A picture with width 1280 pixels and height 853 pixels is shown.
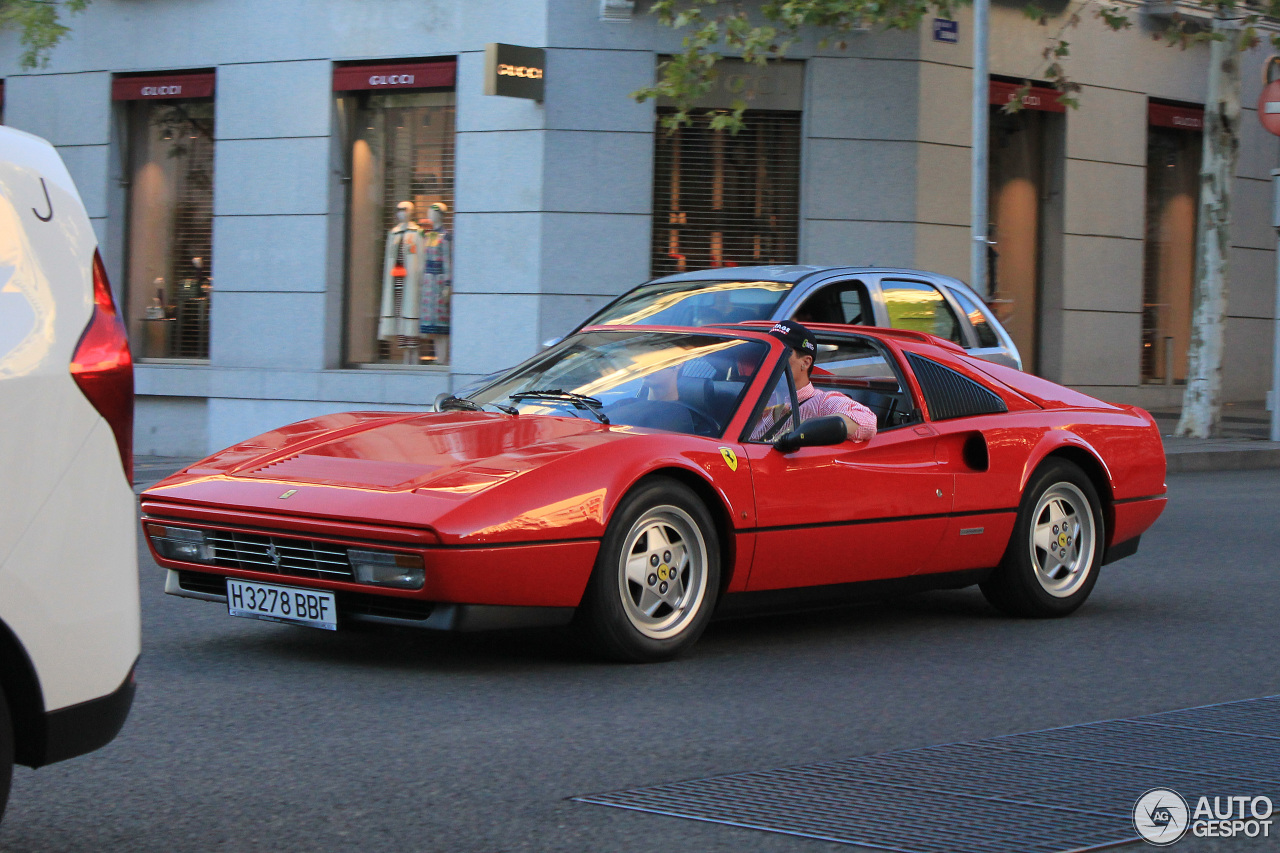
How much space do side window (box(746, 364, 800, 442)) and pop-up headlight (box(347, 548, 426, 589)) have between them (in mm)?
1621

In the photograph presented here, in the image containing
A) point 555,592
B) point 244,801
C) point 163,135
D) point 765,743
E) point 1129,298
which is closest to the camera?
point 244,801

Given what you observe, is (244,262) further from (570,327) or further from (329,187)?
(570,327)

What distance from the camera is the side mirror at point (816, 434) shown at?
19.7 feet

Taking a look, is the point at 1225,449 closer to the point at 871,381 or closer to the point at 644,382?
the point at 871,381

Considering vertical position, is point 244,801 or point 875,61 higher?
point 875,61

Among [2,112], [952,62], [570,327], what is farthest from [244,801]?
[2,112]

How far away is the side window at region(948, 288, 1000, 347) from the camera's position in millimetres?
11055

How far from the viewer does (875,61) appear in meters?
16.5

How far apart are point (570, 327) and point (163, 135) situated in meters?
5.76

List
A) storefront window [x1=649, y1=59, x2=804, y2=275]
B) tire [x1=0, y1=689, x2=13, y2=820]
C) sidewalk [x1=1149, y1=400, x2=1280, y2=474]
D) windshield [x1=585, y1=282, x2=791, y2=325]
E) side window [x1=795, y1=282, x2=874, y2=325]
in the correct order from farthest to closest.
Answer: storefront window [x1=649, y1=59, x2=804, y2=275] < sidewalk [x1=1149, y1=400, x2=1280, y2=474] < side window [x1=795, y1=282, x2=874, y2=325] < windshield [x1=585, y1=282, x2=791, y2=325] < tire [x1=0, y1=689, x2=13, y2=820]

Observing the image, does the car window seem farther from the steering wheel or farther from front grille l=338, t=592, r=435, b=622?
Result: front grille l=338, t=592, r=435, b=622

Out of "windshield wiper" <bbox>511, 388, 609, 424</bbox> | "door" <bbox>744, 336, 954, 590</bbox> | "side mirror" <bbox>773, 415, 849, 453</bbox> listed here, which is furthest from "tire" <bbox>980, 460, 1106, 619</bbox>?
"windshield wiper" <bbox>511, 388, 609, 424</bbox>

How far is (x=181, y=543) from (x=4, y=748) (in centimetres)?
262

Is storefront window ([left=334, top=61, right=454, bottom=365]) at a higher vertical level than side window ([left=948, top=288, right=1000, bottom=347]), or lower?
higher
